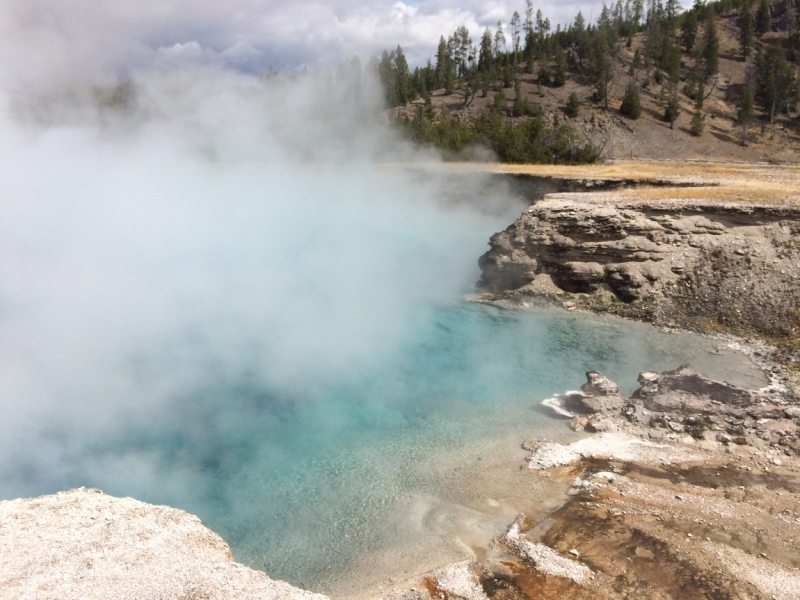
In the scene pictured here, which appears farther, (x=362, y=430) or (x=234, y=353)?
(x=234, y=353)

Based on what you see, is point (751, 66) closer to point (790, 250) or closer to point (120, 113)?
point (790, 250)

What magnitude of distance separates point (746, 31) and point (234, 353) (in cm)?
7468

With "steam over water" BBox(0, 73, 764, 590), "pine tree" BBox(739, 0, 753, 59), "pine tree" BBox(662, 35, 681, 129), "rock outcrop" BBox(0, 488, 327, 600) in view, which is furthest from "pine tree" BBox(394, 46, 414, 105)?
"rock outcrop" BBox(0, 488, 327, 600)

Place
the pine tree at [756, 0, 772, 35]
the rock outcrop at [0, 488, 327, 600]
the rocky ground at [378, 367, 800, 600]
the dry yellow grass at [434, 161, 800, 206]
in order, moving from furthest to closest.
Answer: the pine tree at [756, 0, 772, 35]
the dry yellow grass at [434, 161, 800, 206]
the rocky ground at [378, 367, 800, 600]
the rock outcrop at [0, 488, 327, 600]

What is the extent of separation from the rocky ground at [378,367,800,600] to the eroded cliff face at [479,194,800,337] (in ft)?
14.8

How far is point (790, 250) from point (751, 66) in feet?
190

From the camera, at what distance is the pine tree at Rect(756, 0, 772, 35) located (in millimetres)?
63406

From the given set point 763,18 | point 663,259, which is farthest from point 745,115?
point 663,259

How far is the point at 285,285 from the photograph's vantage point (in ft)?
55.8

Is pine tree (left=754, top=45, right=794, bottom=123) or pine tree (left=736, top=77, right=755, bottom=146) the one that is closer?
pine tree (left=736, top=77, right=755, bottom=146)

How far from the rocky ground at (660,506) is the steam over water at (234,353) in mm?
1104

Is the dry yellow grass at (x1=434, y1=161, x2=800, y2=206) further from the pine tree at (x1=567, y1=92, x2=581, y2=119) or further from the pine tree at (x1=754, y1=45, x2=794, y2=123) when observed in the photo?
the pine tree at (x1=754, y1=45, x2=794, y2=123)

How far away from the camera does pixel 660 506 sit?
8273mm

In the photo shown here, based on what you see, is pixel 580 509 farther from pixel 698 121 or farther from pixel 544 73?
pixel 544 73
